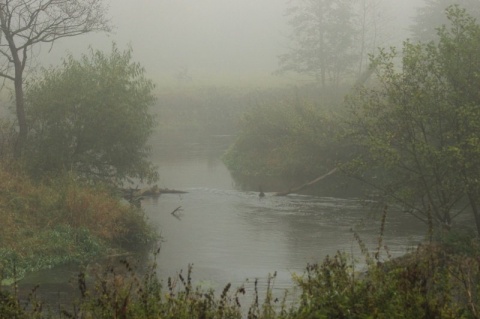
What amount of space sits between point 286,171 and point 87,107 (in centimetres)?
1671

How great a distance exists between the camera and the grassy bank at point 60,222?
20.4 m

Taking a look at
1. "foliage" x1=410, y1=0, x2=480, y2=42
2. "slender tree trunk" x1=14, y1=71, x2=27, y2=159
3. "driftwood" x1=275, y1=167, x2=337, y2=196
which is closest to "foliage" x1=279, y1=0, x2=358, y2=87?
"foliage" x1=410, y1=0, x2=480, y2=42

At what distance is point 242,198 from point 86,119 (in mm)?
9723

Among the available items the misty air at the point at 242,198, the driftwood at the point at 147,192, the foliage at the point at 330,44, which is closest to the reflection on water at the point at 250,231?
the misty air at the point at 242,198

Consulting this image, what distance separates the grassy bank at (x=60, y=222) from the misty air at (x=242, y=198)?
6cm

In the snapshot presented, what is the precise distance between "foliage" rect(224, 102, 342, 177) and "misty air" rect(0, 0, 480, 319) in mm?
134

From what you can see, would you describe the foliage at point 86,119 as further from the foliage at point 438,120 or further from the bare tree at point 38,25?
the foliage at point 438,120

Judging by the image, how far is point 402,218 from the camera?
26.8m

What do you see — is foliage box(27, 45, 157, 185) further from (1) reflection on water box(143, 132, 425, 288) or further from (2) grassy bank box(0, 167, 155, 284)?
(1) reflection on water box(143, 132, 425, 288)

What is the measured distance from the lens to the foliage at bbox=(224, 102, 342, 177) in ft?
126

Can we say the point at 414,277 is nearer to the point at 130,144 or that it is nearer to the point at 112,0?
the point at 130,144

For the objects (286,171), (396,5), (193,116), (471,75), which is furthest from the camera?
(396,5)

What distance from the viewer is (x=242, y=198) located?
3300cm

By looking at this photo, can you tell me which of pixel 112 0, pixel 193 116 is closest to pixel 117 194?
pixel 193 116
